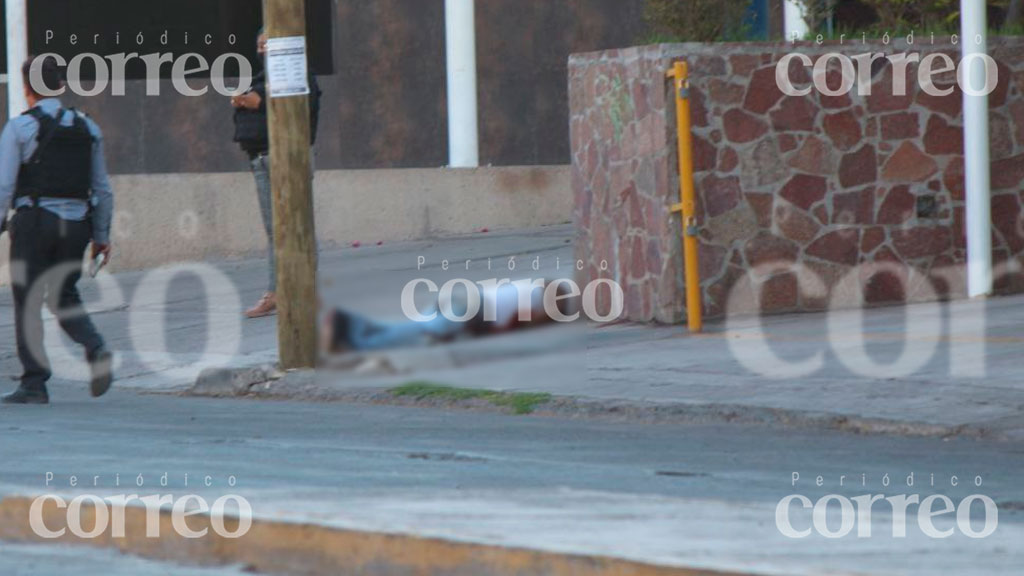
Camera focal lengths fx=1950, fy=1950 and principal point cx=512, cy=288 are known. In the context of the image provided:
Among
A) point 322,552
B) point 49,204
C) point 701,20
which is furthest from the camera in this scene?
point 701,20

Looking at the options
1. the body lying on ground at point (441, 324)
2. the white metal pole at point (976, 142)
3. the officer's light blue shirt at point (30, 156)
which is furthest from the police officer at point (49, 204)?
the white metal pole at point (976, 142)

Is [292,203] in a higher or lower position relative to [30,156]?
lower

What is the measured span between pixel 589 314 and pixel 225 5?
7.05 metres

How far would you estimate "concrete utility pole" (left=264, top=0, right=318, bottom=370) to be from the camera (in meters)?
11.3

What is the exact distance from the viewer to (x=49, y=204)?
10.5m

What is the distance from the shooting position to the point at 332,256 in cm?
1719

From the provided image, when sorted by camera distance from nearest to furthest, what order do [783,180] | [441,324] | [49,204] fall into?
[441,324] → [49,204] → [783,180]

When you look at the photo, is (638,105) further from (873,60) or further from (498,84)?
(498,84)

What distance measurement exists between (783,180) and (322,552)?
7.40m

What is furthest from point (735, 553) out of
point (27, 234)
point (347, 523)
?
point (27, 234)

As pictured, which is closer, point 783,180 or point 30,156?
point 30,156

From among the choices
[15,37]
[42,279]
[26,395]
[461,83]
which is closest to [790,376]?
[42,279]

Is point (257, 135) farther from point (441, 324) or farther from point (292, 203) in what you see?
point (441, 324)

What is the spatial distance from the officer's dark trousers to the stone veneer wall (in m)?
3.98
